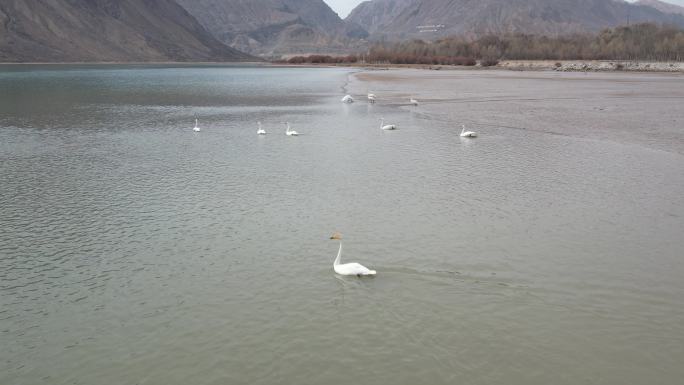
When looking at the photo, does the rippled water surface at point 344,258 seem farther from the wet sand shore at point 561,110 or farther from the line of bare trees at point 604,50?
the line of bare trees at point 604,50

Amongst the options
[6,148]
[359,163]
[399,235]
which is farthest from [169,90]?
[399,235]

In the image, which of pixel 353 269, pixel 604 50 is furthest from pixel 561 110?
pixel 604 50

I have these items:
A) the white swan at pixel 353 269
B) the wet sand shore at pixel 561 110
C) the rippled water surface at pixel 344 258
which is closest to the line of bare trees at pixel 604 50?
the wet sand shore at pixel 561 110

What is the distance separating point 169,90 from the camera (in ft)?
242

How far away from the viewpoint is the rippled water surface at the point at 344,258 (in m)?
10.7

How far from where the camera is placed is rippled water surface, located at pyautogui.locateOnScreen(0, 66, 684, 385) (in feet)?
35.0

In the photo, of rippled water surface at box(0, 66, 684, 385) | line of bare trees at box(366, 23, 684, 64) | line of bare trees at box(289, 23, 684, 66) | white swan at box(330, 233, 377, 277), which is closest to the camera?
rippled water surface at box(0, 66, 684, 385)

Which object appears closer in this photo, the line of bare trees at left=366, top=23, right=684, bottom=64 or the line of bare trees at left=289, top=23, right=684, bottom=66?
the line of bare trees at left=366, top=23, right=684, bottom=64

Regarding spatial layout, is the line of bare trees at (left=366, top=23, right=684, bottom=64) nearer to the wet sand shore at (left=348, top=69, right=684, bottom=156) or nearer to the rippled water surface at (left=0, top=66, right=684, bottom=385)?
the wet sand shore at (left=348, top=69, right=684, bottom=156)

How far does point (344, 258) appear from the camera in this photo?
49.4ft

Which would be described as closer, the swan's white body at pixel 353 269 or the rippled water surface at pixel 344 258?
the rippled water surface at pixel 344 258

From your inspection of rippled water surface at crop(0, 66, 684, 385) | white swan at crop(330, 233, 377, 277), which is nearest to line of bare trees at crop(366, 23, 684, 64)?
rippled water surface at crop(0, 66, 684, 385)

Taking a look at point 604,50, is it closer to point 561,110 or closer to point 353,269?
point 561,110

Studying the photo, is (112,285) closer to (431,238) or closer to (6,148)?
(431,238)
